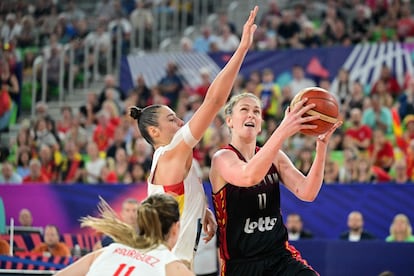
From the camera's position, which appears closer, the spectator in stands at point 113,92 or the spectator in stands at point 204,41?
the spectator in stands at point 113,92

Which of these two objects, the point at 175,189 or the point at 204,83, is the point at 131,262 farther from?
the point at 204,83

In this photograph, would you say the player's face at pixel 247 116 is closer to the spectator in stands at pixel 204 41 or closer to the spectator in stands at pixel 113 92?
the spectator in stands at pixel 113 92

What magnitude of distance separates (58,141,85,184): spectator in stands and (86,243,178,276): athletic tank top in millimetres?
10166

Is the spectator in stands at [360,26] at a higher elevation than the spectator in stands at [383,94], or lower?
higher

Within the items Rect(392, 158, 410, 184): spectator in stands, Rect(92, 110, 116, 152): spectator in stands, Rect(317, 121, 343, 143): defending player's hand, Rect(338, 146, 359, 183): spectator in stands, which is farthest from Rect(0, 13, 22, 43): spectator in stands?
Rect(317, 121, 343, 143): defending player's hand

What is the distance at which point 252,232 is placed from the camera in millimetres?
6793

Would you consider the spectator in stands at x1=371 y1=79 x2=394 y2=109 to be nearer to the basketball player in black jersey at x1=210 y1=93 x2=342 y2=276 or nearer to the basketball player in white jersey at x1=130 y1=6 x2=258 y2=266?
the basketball player in black jersey at x1=210 y1=93 x2=342 y2=276

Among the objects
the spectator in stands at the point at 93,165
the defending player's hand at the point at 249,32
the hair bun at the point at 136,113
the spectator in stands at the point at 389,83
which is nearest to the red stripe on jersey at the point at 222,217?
the hair bun at the point at 136,113

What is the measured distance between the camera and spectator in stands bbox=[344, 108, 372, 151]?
14.1m

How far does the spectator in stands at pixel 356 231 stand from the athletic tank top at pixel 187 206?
218 inches

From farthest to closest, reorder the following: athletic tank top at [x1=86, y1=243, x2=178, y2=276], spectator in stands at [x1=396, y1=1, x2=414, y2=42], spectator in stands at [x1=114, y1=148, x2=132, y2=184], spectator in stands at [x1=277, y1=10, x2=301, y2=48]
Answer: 1. spectator in stands at [x1=277, y1=10, x2=301, y2=48]
2. spectator in stands at [x1=396, y1=1, x2=414, y2=42]
3. spectator in stands at [x1=114, y1=148, x2=132, y2=184]
4. athletic tank top at [x1=86, y1=243, x2=178, y2=276]

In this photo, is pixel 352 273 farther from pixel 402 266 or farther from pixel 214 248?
pixel 214 248

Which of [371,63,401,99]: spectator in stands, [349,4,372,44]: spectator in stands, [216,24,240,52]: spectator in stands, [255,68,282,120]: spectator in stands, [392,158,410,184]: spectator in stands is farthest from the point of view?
[216,24,240,52]: spectator in stands

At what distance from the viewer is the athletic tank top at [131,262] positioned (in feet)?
16.0
